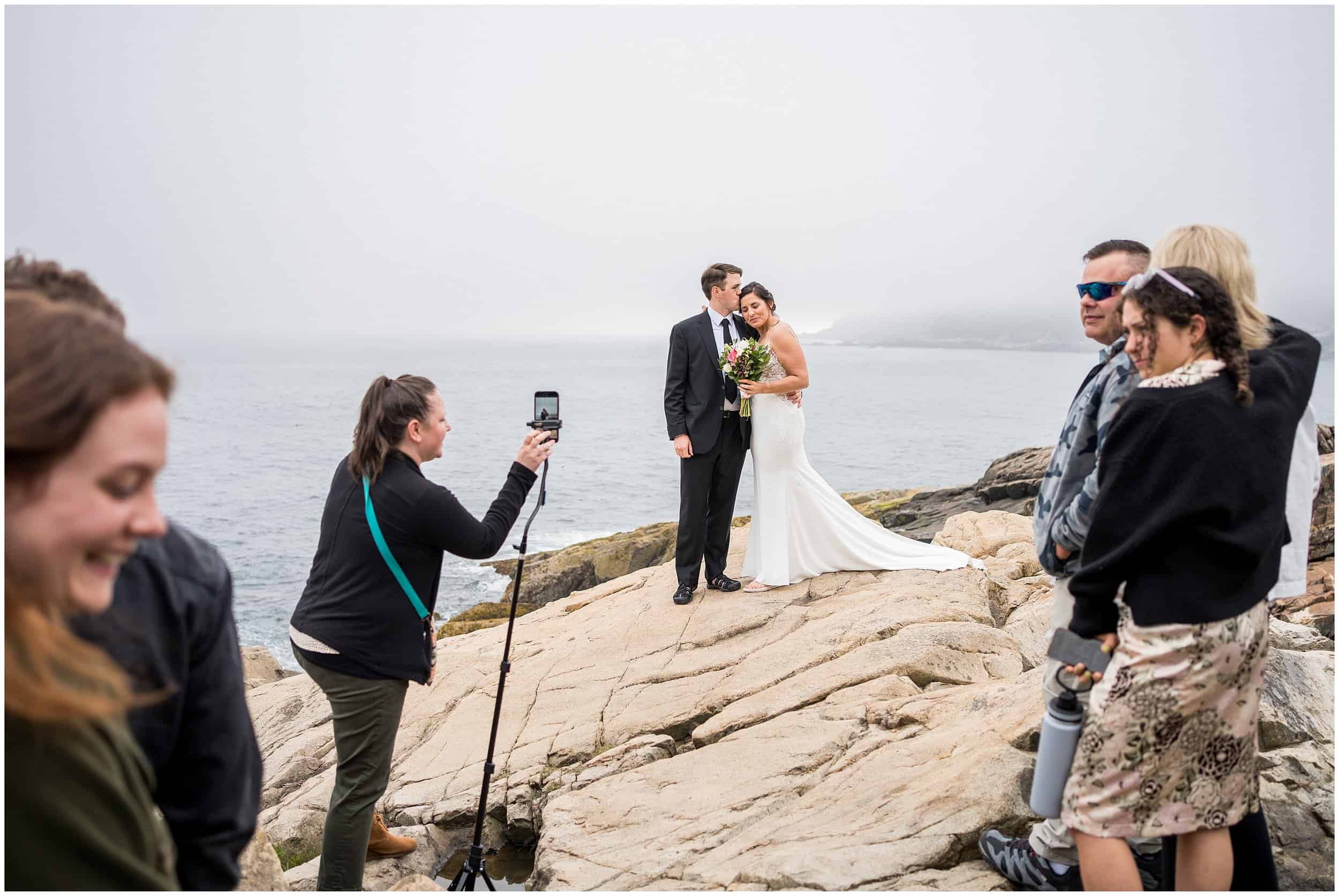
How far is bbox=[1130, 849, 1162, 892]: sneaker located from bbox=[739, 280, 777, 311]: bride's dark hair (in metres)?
4.94

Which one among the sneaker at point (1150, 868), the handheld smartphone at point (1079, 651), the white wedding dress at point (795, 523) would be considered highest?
the handheld smartphone at point (1079, 651)

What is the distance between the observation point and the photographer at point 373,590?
399 centimetres

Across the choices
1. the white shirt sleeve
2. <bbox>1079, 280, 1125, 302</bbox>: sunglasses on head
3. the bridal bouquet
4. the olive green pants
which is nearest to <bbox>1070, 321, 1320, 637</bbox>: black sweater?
the white shirt sleeve

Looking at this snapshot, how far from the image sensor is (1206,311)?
283 cm

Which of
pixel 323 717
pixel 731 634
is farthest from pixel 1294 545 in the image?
pixel 323 717

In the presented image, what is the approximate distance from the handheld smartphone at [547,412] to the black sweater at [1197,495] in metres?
2.76

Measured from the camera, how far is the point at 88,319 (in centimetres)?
142

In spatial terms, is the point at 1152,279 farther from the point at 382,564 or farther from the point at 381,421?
the point at 382,564

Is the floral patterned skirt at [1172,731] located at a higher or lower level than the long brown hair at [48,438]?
lower

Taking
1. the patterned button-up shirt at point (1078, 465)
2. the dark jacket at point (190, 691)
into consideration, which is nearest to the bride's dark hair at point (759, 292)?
the patterned button-up shirt at point (1078, 465)

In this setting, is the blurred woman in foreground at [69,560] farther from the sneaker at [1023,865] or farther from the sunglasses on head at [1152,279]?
the sneaker at [1023,865]

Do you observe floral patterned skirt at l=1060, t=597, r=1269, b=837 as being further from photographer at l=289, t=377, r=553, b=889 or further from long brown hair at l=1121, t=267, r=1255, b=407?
photographer at l=289, t=377, r=553, b=889

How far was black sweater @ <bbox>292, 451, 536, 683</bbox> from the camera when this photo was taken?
3.97m

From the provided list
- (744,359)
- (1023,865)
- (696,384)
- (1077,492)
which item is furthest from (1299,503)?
(696,384)
